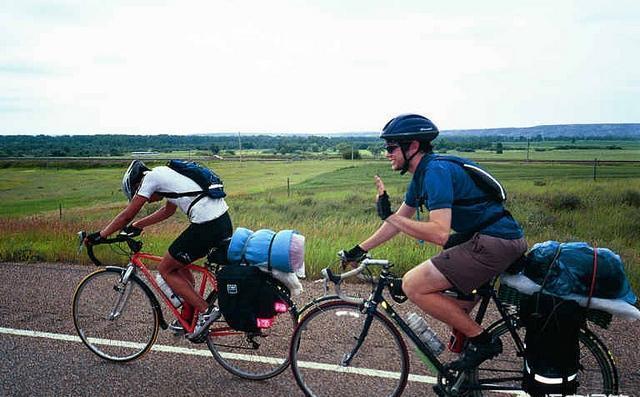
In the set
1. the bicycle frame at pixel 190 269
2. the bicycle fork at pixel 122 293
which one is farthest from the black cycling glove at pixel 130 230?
the bicycle fork at pixel 122 293

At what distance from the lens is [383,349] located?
332cm

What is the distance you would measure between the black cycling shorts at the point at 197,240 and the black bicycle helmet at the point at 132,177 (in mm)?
594

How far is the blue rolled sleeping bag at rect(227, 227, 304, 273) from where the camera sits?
11.9ft

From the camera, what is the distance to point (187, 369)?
416 cm

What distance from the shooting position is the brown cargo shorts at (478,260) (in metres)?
2.95

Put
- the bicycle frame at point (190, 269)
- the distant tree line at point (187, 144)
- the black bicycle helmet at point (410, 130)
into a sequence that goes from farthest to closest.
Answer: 1. the distant tree line at point (187, 144)
2. the bicycle frame at point (190, 269)
3. the black bicycle helmet at point (410, 130)

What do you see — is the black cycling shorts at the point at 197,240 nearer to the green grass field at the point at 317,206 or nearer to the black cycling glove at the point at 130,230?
the black cycling glove at the point at 130,230

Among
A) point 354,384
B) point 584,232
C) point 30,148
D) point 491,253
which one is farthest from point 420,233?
point 30,148

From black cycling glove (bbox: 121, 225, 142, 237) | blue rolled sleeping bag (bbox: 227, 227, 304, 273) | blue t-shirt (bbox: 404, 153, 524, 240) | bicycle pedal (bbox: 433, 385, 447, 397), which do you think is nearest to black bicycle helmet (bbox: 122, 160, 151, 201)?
black cycling glove (bbox: 121, 225, 142, 237)

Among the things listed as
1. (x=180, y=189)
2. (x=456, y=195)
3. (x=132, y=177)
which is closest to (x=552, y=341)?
(x=456, y=195)

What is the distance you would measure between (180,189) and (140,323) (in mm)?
1645

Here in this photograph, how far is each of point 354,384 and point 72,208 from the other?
1659cm

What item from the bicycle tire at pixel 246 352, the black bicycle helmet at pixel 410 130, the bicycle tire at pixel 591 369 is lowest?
the bicycle tire at pixel 246 352

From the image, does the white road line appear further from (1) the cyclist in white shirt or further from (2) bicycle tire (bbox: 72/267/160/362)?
(1) the cyclist in white shirt
